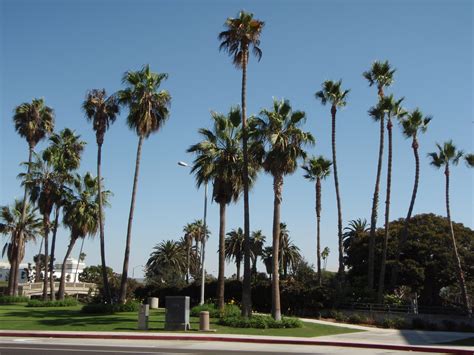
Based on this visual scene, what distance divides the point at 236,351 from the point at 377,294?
2364 centimetres

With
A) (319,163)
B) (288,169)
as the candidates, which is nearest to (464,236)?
(319,163)

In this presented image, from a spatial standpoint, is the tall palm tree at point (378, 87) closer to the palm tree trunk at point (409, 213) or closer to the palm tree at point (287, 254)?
the palm tree trunk at point (409, 213)

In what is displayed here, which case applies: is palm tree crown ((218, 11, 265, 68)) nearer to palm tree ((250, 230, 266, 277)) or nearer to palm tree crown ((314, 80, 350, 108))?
palm tree crown ((314, 80, 350, 108))

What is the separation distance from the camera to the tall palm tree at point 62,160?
157ft

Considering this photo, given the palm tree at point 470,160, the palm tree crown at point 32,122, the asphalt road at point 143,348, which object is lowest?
the asphalt road at point 143,348

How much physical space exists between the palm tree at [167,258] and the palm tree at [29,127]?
Result: 33.2m

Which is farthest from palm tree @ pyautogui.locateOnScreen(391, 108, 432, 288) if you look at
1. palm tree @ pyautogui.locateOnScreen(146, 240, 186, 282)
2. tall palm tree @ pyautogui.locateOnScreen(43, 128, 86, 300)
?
palm tree @ pyautogui.locateOnScreen(146, 240, 186, 282)

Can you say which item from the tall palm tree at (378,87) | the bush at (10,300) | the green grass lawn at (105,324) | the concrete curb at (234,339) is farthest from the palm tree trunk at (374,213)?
the bush at (10,300)

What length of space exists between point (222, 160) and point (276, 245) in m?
6.89

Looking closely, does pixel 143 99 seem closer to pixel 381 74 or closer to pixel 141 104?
pixel 141 104

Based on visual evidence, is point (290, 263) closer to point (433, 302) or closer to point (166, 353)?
point (433, 302)

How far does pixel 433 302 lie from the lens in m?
48.6

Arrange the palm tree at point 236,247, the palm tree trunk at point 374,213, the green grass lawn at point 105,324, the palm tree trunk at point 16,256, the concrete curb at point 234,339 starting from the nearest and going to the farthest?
the concrete curb at point 234,339, the green grass lawn at point 105,324, the palm tree trunk at point 374,213, the palm tree trunk at point 16,256, the palm tree at point 236,247

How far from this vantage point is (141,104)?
35188 millimetres
